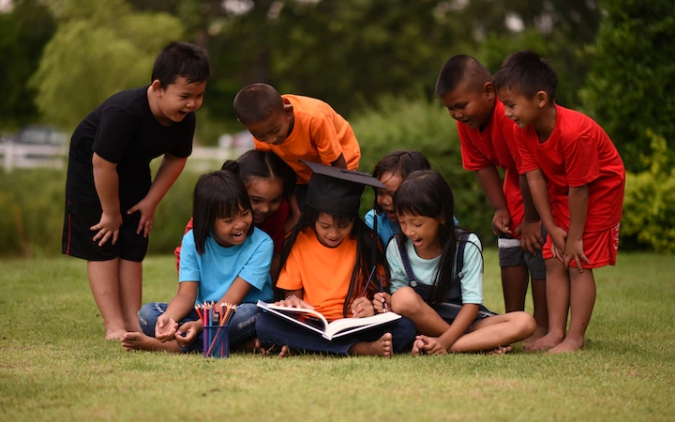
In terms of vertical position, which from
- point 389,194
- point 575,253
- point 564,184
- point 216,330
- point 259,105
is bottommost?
point 216,330

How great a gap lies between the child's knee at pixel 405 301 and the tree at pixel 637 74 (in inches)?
243

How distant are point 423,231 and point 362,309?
535 millimetres

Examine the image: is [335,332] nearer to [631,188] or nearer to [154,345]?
[154,345]

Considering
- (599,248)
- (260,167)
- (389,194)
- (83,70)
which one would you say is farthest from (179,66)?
(83,70)

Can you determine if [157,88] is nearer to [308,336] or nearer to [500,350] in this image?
[308,336]

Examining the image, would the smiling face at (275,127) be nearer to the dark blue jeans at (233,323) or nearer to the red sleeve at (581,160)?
the dark blue jeans at (233,323)

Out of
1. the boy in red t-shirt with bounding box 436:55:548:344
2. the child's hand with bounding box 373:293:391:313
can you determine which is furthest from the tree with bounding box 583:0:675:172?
the child's hand with bounding box 373:293:391:313

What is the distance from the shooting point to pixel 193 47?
4.82 metres

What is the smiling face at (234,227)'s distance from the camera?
4477mm

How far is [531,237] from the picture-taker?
190 inches

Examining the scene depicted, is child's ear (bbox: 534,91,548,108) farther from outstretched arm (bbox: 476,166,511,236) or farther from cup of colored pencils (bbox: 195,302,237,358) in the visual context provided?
cup of colored pencils (bbox: 195,302,237,358)

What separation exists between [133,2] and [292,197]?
106ft

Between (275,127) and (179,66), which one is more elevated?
(179,66)

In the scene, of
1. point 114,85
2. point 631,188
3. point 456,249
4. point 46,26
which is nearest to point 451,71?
point 456,249
